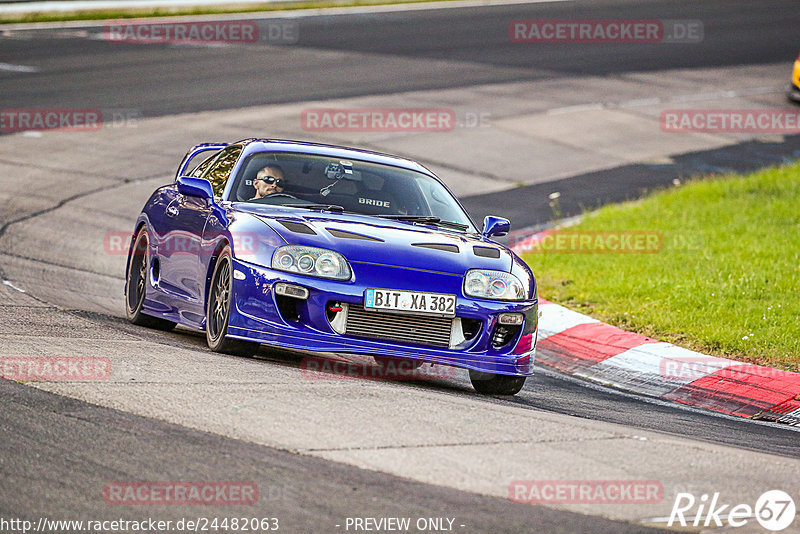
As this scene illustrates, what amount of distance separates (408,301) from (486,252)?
80 centimetres

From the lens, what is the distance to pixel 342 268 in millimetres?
6754

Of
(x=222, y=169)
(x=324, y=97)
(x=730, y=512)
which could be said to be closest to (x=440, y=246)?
(x=222, y=169)

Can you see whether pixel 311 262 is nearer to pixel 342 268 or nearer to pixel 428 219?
pixel 342 268

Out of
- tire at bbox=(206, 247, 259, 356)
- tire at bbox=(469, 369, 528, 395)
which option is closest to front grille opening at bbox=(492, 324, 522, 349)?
tire at bbox=(469, 369, 528, 395)

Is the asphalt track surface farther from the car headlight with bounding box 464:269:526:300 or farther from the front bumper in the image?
the car headlight with bounding box 464:269:526:300

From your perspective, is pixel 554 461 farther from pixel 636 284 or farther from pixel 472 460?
pixel 636 284

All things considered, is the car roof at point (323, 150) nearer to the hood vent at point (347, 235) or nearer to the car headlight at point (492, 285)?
the hood vent at point (347, 235)

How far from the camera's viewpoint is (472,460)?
4.98m

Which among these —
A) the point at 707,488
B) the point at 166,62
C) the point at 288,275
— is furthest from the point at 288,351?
the point at 166,62

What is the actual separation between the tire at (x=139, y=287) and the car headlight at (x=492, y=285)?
277 centimetres

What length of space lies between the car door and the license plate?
1335 millimetres

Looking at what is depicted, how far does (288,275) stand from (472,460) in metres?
2.14

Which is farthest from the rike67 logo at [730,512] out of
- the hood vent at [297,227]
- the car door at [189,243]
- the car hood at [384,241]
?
the car door at [189,243]

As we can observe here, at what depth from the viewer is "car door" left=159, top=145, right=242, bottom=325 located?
7668mm
